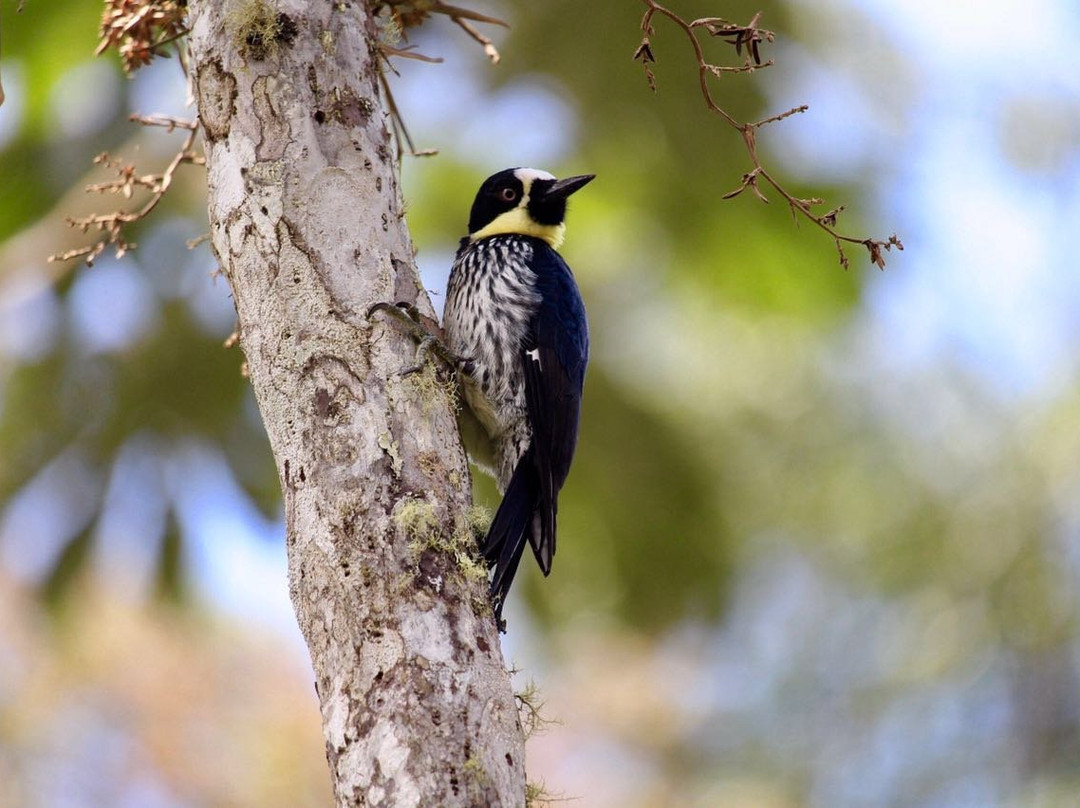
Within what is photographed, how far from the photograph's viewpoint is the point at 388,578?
2.12 meters

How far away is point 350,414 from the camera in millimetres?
2330

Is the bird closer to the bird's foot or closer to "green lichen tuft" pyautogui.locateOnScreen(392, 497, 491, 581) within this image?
the bird's foot

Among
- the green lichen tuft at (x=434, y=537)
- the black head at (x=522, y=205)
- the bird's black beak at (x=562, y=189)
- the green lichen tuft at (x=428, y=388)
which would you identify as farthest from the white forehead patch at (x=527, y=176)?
the green lichen tuft at (x=434, y=537)

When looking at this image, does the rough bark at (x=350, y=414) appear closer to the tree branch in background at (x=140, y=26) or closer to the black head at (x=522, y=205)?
the tree branch in background at (x=140, y=26)

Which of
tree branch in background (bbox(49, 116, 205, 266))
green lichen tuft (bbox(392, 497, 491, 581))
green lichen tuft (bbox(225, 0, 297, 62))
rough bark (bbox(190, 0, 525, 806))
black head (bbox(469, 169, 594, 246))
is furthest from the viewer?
black head (bbox(469, 169, 594, 246))

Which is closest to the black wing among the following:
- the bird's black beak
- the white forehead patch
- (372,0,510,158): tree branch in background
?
the bird's black beak

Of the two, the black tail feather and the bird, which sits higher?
the bird

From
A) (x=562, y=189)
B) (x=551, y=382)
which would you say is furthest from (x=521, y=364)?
(x=562, y=189)

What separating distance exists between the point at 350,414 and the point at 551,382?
1184mm

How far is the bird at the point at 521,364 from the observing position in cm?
323

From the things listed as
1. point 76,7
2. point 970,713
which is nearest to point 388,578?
point 76,7

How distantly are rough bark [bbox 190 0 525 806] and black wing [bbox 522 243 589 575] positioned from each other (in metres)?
0.73

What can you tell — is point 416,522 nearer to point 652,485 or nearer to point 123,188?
point 123,188

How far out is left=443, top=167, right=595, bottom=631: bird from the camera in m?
3.23
